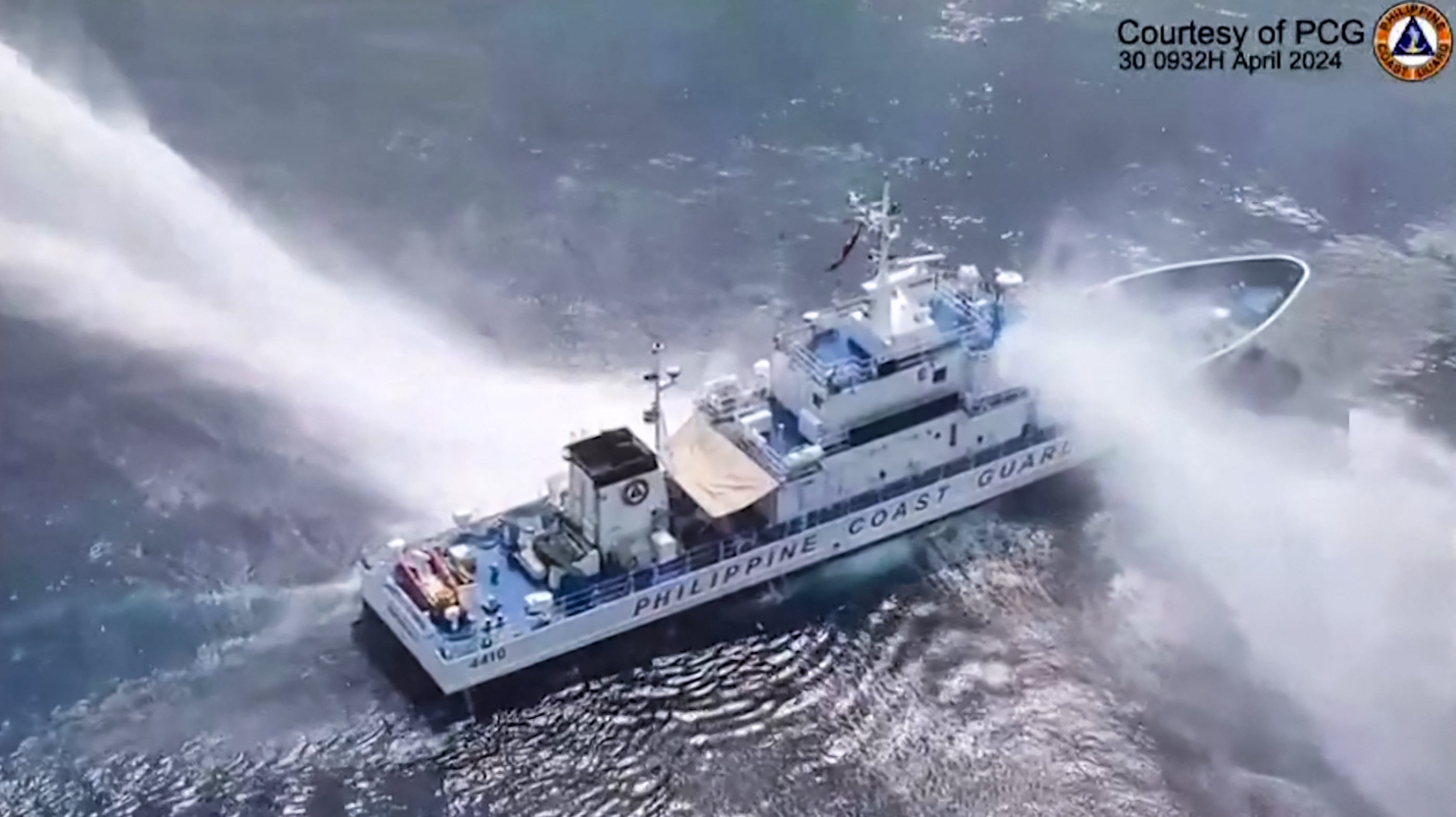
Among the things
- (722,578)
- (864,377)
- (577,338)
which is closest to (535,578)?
(722,578)

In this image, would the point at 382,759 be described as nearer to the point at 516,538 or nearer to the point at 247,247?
the point at 516,538

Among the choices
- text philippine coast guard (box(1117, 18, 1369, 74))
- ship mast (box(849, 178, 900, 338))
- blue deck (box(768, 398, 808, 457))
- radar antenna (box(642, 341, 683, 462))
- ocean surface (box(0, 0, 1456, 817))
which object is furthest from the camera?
text philippine coast guard (box(1117, 18, 1369, 74))

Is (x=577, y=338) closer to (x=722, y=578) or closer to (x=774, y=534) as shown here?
(x=774, y=534)

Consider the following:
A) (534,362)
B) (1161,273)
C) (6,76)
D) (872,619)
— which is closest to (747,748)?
(872,619)

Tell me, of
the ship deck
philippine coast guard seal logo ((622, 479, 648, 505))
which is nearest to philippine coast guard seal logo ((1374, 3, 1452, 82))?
the ship deck

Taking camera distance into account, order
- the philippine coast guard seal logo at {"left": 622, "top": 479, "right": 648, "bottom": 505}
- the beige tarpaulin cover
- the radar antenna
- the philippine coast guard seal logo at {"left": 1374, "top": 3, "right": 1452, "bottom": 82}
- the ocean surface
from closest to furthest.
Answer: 1. the ocean surface
2. the philippine coast guard seal logo at {"left": 622, "top": 479, "right": 648, "bottom": 505}
3. the beige tarpaulin cover
4. the radar antenna
5. the philippine coast guard seal logo at {"left": 1374, "top": 3, "right": 1452, "bottom": 82}

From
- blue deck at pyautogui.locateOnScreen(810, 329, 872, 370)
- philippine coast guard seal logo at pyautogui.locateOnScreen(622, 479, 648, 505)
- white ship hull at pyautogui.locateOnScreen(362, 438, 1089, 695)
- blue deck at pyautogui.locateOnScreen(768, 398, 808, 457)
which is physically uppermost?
blue deck at pyautogui.locateOnScreen(810, 329, 872, 370)

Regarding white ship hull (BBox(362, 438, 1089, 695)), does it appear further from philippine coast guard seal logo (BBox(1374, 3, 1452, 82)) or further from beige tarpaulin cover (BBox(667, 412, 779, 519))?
philippine coast guard seal logo (BBox(1374, 3, 1452, 82))
